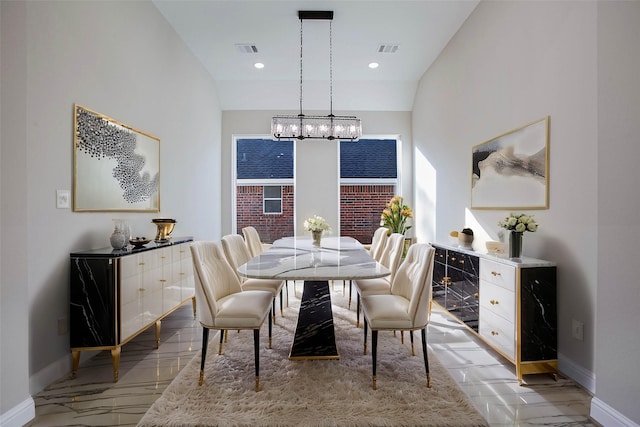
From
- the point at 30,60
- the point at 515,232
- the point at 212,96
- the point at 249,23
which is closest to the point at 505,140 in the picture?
the point at 515,232

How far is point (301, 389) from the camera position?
191 cm

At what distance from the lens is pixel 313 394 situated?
1.86 m

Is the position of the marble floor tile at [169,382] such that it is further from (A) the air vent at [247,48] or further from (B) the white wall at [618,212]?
(A) the air vent at [247,48]

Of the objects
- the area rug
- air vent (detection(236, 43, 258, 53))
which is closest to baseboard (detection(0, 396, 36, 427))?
the area rug

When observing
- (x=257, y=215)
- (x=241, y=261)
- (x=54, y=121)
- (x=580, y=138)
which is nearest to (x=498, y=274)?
(x=580, y=138)

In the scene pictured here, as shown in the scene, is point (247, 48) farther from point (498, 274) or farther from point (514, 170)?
point (498, 274)

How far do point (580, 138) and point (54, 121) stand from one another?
3587 mm

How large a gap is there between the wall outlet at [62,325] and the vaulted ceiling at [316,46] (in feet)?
10.5

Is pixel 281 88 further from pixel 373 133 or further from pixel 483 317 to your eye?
pixel 483 317

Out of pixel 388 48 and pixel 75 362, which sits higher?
pixel 388 48

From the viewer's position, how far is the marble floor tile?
1693mm

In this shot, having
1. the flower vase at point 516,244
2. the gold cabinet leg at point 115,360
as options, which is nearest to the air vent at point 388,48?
the flower vase at point 516,244

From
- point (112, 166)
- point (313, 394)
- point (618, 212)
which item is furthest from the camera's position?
point (112, 166)

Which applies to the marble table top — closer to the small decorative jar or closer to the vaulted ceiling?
the small decorative jar
